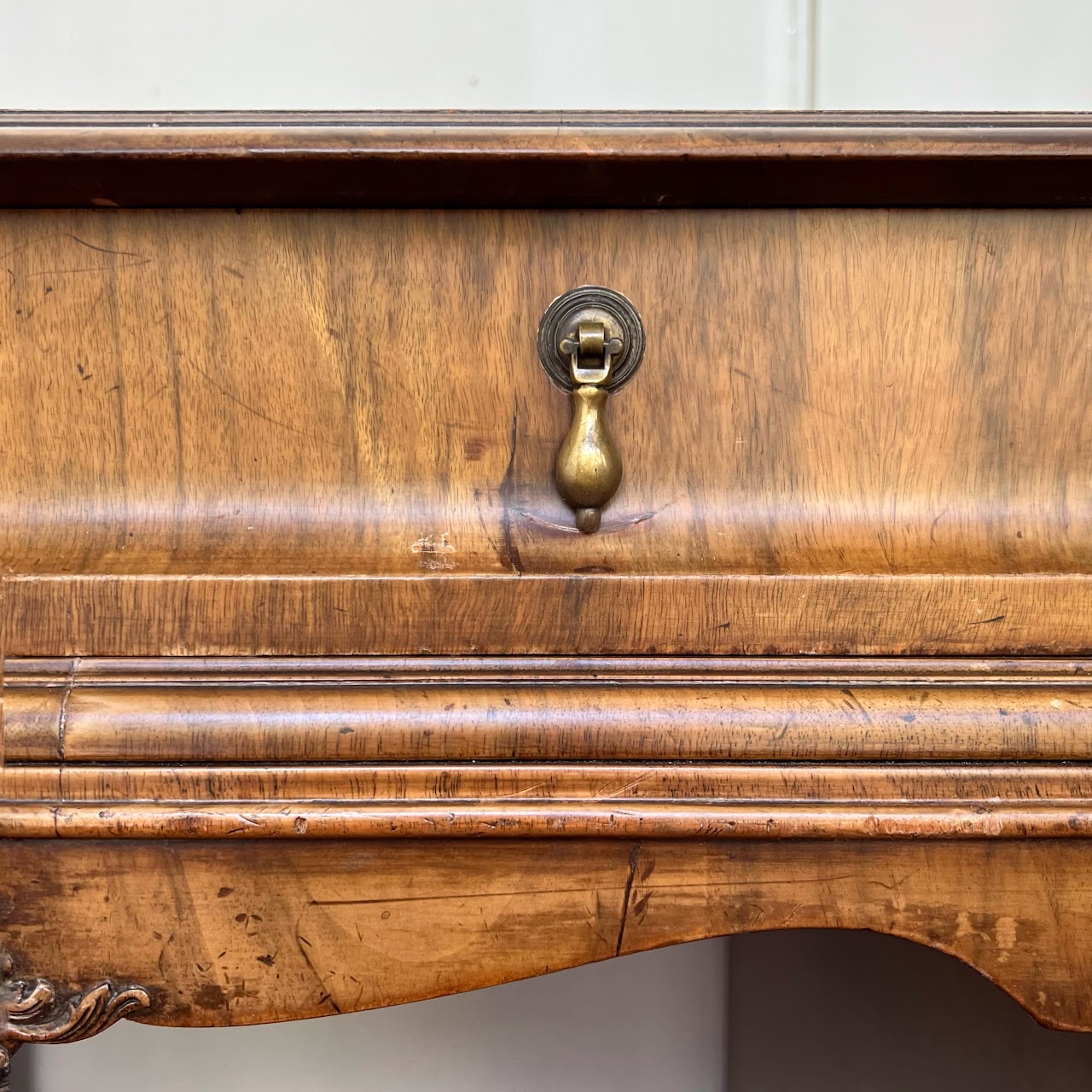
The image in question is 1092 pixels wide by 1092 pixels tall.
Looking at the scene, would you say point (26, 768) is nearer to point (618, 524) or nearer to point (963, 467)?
point (618, 524)

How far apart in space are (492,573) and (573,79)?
1.56ft

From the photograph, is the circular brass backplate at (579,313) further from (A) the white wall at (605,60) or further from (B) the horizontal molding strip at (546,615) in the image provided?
(A) the white wall at (605,60)

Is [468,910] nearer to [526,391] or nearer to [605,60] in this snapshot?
[526,391]

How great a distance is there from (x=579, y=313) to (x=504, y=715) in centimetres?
16

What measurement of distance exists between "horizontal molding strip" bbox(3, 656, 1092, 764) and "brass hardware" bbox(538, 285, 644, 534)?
7 cm

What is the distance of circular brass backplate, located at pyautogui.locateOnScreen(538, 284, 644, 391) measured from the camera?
355 millimetres

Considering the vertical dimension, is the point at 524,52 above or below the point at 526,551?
above

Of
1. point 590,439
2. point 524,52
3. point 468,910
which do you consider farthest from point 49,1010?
point 524,52

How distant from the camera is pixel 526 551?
0.35m

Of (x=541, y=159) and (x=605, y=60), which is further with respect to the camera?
(x=605, y=60)

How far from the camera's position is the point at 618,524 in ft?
1.18

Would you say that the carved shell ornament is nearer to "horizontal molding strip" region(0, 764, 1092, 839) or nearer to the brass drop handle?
"horizontal molding strip" region(0, 764, 1092, 839)

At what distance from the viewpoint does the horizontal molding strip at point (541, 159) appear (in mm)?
321

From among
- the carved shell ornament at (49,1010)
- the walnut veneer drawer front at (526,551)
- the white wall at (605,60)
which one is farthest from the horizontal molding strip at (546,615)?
the white wall at (605,60)
